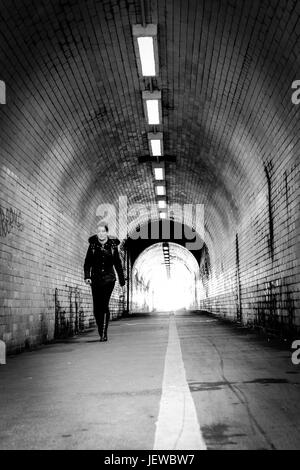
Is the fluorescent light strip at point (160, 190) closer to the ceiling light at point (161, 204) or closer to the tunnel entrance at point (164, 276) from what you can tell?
the ceiling light at point (161, 204)

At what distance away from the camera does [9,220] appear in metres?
8.64

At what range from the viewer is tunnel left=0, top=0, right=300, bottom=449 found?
173 inches

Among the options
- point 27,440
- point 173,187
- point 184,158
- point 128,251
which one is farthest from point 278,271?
point 128,251

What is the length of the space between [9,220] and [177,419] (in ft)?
20.1

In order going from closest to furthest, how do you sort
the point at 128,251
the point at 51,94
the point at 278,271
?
the point at 51,94
the point at 278,271
the point at 128,251

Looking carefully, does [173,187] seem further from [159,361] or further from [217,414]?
[217,414]

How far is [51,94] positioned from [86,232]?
7.14 m

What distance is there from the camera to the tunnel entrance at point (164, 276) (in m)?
36.6

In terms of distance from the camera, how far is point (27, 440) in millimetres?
2922

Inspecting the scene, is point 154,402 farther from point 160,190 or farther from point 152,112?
point 160,190

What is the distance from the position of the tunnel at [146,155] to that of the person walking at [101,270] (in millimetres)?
658

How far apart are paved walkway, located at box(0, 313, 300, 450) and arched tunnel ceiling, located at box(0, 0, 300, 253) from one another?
13.9 ft

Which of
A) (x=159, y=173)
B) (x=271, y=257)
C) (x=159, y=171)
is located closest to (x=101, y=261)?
(x=271, y=257)

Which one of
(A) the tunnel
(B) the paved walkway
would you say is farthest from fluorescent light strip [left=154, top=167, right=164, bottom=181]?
(B) the paved walkway
